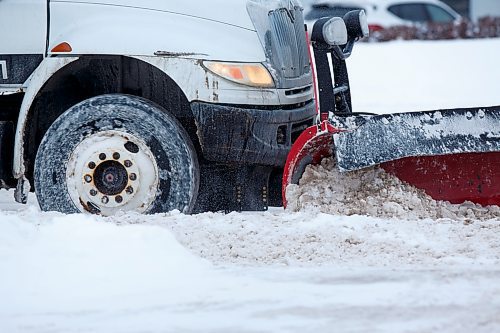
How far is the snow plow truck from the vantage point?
6062mm

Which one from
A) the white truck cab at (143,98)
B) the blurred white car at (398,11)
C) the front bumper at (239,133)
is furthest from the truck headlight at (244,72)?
the blurred white car at (398,11)

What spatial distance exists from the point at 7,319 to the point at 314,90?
8.91ft

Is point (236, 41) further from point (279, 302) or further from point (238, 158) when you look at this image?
point (279, 302)

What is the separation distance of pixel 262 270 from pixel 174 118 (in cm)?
130

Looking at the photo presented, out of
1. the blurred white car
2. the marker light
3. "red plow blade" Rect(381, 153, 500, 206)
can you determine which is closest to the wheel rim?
the marker light

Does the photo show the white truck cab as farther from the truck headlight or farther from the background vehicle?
the background vehicle

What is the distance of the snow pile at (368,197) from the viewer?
A: 624 cm

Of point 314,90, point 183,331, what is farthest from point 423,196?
point 183,331

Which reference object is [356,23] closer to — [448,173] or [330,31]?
[330,31]

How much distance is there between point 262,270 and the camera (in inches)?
211

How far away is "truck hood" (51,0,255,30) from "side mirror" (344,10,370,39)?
3.03 ft

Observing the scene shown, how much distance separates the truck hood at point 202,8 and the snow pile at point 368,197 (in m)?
0.91

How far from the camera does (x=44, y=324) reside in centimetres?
459

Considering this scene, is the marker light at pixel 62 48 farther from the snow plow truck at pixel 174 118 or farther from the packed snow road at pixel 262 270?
the packed snow road at pixel 262 270
